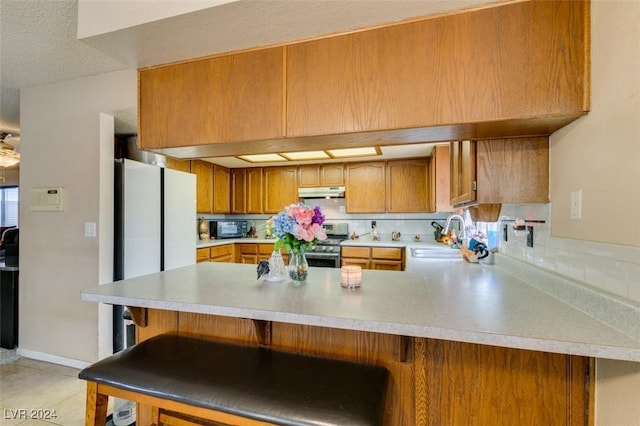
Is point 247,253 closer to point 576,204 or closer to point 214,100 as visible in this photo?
point 214,100

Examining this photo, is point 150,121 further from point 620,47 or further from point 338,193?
point 338,193

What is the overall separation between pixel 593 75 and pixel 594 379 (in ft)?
3.48

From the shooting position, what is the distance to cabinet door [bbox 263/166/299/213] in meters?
4.64

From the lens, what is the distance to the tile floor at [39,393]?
1907mm

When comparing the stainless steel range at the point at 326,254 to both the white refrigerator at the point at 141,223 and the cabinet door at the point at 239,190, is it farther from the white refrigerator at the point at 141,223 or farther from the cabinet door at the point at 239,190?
the white refrigerator at the point at 141,223

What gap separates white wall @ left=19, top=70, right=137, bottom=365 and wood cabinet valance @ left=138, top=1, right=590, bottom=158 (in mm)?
1151

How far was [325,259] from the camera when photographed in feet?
13.1

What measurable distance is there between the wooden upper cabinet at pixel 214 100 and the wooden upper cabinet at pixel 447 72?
104 millimetres

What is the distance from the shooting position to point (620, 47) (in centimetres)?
92

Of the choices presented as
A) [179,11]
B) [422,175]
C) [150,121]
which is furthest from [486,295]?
[422,175]

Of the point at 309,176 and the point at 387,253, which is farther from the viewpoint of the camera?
the point at 309,176

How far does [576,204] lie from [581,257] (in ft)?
0.67

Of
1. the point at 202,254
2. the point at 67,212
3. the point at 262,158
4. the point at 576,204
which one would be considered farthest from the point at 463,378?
the point at 202,254

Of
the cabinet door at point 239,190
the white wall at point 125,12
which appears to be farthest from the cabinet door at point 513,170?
the cabinet door at point 239,190
